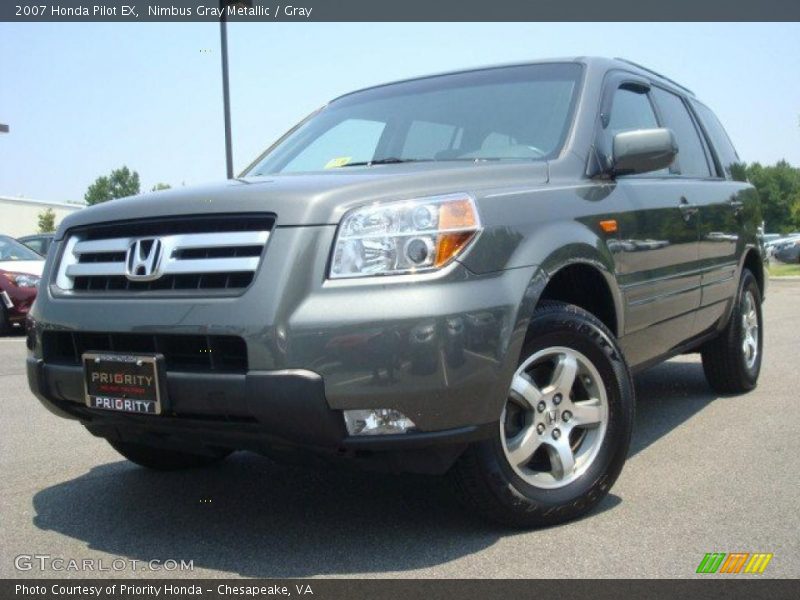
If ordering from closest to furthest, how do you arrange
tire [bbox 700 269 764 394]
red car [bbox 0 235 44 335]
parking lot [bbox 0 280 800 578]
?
parking lot [bbox 0 280 800 578] → tire [bbox 700 269 764 394] → red car [bbox 0 235 44 335]

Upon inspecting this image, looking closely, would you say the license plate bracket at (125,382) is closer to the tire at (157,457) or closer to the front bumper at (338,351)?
the front bumper at (338,351)

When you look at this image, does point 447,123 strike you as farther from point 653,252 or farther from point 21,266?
point 21,266

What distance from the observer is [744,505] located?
3.41 meters

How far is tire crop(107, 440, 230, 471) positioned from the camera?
389 centimetres

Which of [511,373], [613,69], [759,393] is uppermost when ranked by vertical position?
[613,69]

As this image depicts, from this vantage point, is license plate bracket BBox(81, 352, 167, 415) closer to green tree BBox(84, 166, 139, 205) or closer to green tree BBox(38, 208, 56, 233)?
green tree BBox(38, 208, 56, 233)

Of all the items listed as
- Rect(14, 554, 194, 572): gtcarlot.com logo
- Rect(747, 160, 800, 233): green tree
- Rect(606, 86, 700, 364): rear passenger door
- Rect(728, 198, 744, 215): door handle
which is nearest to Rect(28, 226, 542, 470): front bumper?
Rect(14, 554, 194, 572): gtcarlot.com logo

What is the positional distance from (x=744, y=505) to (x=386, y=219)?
1.81m

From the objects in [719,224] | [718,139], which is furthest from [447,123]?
[718,139]

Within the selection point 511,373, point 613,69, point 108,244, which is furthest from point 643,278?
point 108,244

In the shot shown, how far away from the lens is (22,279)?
1202cm

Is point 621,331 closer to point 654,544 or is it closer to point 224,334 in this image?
point 654,544

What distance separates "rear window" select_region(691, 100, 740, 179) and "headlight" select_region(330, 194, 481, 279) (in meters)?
3.26

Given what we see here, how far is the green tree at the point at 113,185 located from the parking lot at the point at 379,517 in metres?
104
